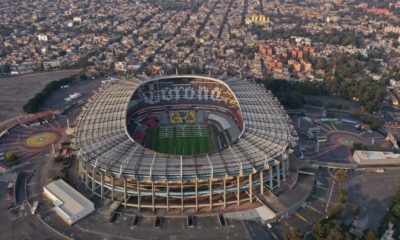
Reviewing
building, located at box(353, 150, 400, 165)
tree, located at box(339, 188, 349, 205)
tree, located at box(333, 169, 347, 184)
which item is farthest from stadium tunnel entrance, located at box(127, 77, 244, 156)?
Answer: tree, located at box(339, 188, 349, 205)

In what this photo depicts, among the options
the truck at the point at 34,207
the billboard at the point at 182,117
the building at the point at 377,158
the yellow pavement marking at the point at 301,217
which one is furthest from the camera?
the billboard at the point at 182,117

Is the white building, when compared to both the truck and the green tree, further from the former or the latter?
the truck

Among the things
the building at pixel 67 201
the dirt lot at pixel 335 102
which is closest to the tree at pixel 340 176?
the dirt lot at pixel 335 102

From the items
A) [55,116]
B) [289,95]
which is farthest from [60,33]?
[289,95]

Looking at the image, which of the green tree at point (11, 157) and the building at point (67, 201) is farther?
the green tree at point (11, 157)

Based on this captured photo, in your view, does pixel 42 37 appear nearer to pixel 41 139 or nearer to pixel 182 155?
pixel 41 139

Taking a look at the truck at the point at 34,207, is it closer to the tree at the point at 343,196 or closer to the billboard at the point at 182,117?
the billboard at the point at 182,117

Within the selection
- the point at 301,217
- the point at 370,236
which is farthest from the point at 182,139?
the point at 370,236
